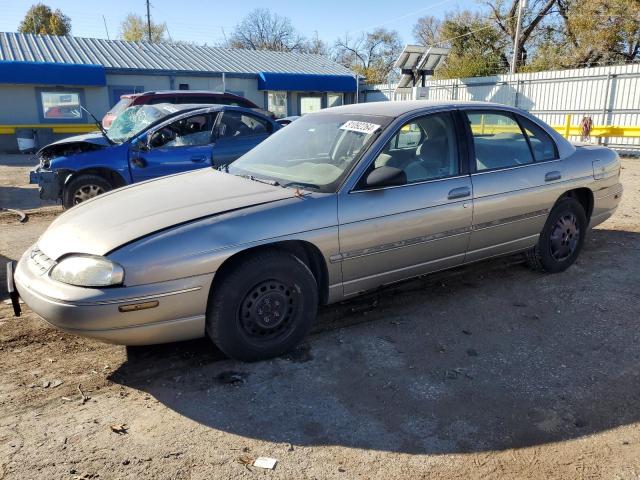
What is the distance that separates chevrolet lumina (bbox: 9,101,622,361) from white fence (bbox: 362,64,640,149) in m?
12.6

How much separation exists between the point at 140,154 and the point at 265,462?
5594mm

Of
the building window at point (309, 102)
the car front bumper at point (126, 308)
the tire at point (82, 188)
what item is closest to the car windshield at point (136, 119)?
the tire at point (82, 188)

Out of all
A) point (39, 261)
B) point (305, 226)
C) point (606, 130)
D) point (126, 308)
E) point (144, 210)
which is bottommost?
point (606, 130)

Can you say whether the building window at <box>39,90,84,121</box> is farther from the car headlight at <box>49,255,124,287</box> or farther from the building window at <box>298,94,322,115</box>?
the car headlight at <box>49,255,124,287</box>

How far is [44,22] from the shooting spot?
176 feet

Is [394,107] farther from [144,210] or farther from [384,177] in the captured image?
[144,210]

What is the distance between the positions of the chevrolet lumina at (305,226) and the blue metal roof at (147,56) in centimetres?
1864

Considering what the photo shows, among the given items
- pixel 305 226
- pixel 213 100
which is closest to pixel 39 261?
pixel 305 226

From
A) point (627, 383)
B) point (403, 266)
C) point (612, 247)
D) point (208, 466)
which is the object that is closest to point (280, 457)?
point (208, 466)

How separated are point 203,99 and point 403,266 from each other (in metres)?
10.1

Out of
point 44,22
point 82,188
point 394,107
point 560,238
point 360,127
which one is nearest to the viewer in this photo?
point 360,127

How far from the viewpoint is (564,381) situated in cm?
331

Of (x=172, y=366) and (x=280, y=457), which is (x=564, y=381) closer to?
(x=280, y=457)

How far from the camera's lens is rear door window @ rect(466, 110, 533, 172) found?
4.45 meters
